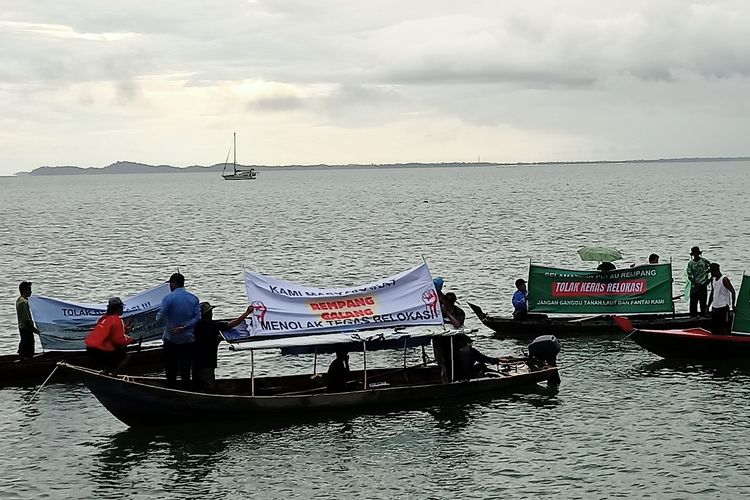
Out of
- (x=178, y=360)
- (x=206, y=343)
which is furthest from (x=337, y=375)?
(x=178, y=360)

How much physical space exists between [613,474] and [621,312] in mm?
12555

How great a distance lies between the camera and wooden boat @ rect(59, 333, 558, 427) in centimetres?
1986

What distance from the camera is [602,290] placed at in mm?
29438

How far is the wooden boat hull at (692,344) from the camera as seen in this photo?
81.7 ft

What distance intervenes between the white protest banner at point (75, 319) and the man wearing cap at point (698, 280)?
15.6 metres

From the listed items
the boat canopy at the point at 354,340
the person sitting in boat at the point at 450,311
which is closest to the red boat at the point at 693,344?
the person sitting in boat at the point at 450,311

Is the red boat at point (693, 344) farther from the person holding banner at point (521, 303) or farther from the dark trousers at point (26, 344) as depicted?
the dark trousers at point (26, 344)

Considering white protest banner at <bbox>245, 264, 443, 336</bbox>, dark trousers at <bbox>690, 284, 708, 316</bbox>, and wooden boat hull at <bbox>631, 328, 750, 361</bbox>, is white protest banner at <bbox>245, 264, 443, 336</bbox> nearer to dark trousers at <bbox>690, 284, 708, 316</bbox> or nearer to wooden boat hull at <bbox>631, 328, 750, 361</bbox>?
wooden boat hull at <bbox>631, 328, 750, 361</bbox>

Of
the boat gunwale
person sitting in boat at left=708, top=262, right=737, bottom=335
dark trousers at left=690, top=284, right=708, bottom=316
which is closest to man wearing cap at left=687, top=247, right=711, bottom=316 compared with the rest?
dark trousers at left=690, top=284, right=708, bottom=316

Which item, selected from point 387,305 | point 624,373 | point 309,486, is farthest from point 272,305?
point 624,373

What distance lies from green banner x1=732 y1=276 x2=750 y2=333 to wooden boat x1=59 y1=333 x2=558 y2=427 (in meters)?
5.60

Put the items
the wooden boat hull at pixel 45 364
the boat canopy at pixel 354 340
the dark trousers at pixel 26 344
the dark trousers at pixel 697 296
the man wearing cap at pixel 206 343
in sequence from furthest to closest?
the dark trousers at pixel 697 296, the dark trousers at pixel 26 344, the wooden boat hull at pixel 45 364, the boat canopy at pixel 354 340, the man wearing cap at pixel 206 343

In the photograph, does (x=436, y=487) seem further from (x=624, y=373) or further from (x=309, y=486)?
(x=624, y=373)

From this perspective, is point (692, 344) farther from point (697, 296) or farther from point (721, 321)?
point (697, 296)
